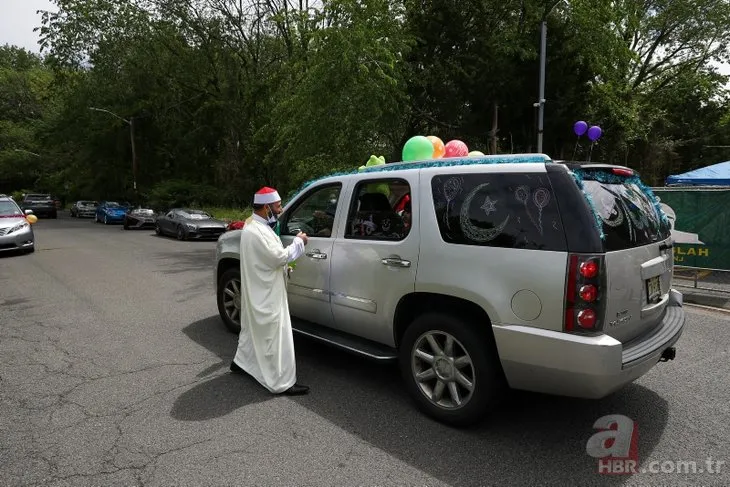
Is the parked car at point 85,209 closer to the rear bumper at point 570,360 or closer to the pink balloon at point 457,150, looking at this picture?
the pink balloon at point 457,150

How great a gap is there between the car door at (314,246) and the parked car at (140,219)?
884 inches

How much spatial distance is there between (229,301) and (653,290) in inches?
166

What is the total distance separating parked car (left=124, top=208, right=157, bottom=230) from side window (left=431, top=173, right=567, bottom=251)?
2419 centimetres

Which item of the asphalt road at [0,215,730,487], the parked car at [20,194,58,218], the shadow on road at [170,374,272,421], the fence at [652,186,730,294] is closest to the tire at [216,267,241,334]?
the asphalt road at [0,215,730,487]

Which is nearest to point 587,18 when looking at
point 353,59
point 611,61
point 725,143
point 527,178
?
point 611,61

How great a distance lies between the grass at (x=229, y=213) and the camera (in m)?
25.0

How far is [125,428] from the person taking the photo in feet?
11.1

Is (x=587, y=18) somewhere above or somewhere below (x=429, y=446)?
above

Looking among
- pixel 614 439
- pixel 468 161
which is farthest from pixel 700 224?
pixel 468 161

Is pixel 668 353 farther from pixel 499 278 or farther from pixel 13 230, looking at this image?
pixel 13 230

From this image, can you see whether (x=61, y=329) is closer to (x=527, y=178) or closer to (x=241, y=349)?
(x=241, y=349)

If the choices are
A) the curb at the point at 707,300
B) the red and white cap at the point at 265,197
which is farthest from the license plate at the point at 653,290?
the curb at the point at 707,300

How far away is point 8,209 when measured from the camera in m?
13.9

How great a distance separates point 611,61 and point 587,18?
2.79 m
